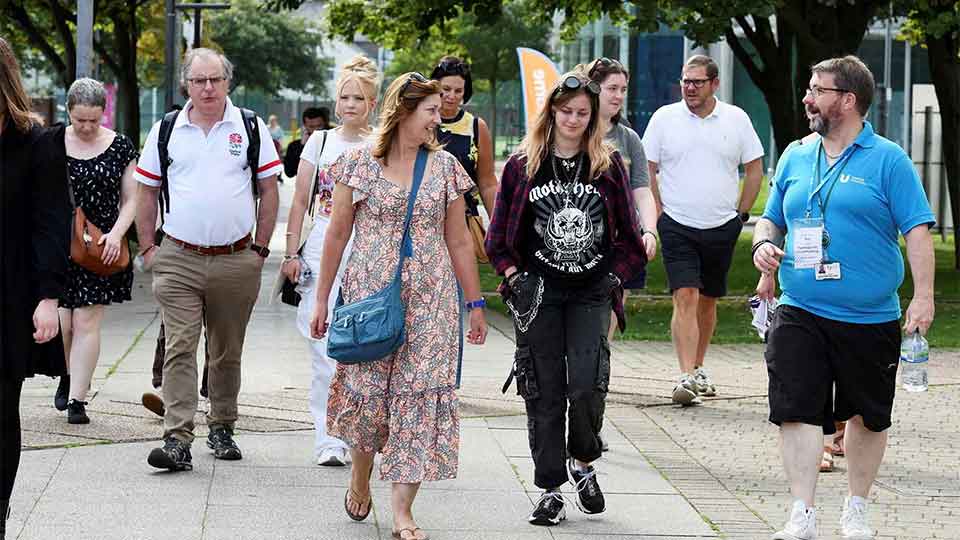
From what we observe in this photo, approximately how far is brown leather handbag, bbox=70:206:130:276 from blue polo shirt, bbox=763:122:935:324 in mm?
3731

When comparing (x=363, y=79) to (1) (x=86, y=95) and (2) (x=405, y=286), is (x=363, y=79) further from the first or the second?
(2) (x=405, y=286)

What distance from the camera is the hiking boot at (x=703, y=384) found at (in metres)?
10.2

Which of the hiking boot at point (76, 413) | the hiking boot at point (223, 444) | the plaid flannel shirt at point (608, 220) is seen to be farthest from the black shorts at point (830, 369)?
the hiking boot at point (76, 413)

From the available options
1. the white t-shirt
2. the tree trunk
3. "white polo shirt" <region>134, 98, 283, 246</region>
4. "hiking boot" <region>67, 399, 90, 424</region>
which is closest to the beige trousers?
"white polo shirt" <region>134, 98, 283, 246</region>

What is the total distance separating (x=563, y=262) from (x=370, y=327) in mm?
933

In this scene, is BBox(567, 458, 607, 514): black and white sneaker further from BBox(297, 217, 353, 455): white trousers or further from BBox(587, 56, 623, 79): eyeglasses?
BBox(587, 56, 623, 79): eyeglasses

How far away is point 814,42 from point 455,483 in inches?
487

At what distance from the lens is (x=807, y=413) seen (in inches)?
251

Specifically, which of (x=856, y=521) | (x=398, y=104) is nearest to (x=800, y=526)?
(x=856, y=521)

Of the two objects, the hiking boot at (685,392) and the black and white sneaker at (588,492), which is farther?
the hiking boot at (685,392)

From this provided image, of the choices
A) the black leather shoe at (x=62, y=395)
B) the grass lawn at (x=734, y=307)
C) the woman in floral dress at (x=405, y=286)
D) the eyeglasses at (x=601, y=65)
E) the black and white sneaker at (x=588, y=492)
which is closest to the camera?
the woman in floral dress at (x=405, y=286)

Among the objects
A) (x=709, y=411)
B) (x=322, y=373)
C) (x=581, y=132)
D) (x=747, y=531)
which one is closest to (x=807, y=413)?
(x=747, y=531)

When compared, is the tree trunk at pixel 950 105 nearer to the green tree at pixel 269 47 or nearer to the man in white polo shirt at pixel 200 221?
the man in white polo shirt at pixel 200 221

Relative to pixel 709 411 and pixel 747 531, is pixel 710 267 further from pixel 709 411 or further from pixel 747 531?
pixel 747 531
